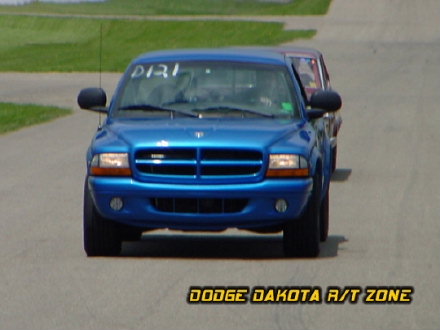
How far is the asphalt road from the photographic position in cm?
793

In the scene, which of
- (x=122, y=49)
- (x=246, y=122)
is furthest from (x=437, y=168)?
(x=122, y=49)

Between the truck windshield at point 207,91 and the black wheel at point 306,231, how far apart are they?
93 cm

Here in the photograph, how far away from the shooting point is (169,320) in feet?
25.6

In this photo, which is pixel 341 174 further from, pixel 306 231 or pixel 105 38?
pixel 105 38

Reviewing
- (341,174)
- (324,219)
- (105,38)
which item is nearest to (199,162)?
(324,219)

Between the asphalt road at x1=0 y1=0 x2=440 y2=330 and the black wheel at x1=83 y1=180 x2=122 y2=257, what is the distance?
0.44 ft

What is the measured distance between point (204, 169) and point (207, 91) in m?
1.23

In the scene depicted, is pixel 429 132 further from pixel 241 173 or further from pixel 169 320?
pixel 169 320

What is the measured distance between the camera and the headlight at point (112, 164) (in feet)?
Result: 31.2

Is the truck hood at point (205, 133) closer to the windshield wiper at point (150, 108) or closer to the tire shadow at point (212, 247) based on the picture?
the windshield wiper at point (150, 108)

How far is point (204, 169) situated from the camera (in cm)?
948

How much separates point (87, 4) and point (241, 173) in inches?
2862

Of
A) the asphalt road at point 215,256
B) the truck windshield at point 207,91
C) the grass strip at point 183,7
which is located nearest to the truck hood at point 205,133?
the truck windshield at point 207,91

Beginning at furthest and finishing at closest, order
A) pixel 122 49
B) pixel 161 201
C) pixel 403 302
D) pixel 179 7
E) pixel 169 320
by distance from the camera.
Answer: pixel 179 7 < pixel 122 49 < pixel 161 201 < pixel 403 302 < pixel 169 320
